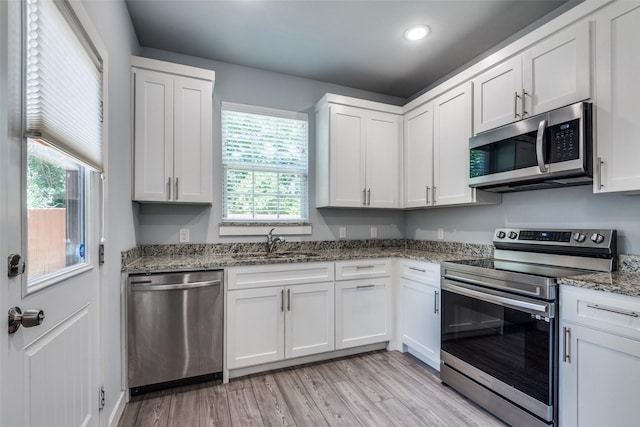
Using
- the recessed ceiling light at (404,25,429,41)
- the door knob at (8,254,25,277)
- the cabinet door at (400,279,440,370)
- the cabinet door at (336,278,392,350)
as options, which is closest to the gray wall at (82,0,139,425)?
the door knob at (8,254,25,277)

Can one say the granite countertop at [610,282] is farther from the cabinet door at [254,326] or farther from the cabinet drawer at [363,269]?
the cabinet door at [254,326]

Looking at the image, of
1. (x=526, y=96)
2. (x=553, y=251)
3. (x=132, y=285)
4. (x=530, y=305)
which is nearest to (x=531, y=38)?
(x=526, y=96)

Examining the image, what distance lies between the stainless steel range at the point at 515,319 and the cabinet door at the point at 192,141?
206 centimetres

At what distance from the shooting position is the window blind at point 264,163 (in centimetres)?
295

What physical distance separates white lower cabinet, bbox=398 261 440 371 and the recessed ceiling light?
1.86 meters

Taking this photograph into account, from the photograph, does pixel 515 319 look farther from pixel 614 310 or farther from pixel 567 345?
pixel 614 310

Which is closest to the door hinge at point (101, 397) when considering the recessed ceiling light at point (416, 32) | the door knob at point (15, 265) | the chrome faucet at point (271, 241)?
the door knob at point (15, 265)

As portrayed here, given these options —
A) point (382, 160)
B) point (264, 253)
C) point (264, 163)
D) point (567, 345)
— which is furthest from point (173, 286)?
point (567, 345)

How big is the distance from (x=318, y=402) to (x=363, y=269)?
1.12 meters

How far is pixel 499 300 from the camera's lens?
6.10 ft

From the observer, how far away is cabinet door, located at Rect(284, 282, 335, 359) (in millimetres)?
2477

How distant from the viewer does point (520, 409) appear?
5.68 feet

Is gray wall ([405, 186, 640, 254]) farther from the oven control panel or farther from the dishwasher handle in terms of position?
the dishwasher handle

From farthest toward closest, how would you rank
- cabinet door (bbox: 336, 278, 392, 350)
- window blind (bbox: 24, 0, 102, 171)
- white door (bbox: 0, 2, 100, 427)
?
cabinet door (bbox: 336, 278, 392, 350) < window blind (bbox: 24, 0, 102, 171) < white door (bbox: 0, 2, 100, 427)
